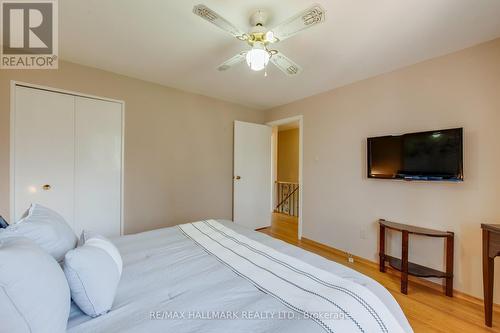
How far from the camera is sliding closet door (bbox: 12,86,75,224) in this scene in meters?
2.23

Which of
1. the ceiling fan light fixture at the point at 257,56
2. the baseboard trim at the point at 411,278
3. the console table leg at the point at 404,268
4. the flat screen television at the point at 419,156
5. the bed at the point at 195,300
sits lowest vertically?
the baseboard trim at the point at 411,278

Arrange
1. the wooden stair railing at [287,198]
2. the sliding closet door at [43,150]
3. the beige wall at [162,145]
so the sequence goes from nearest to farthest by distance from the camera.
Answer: the sliding closet door at [43,150], the beige wall at [162,145], the wooden stair railing at [287,198]

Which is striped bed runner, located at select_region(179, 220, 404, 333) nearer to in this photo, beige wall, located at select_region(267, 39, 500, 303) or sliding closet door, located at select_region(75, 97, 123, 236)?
beige wall, located at select_region(267, 39, 500, 303)

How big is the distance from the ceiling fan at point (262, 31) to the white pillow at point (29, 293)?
1420 millimetres

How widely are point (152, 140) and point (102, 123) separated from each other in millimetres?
610

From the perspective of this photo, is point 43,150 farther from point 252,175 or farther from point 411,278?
point 411,278

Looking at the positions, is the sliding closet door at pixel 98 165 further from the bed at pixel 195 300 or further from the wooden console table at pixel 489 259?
the wooden console table at pixel 489 259

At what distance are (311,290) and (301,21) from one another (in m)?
1.56

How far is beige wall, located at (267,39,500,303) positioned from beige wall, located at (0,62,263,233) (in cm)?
151

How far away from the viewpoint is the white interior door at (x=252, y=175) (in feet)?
12.9

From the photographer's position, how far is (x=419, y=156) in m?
2.27

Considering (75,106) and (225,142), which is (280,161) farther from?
(75,106)

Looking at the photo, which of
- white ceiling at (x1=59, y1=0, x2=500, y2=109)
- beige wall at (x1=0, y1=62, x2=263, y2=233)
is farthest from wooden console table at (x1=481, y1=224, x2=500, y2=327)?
beige wall at (x1=0, y1=62, x2=263, y2=233)

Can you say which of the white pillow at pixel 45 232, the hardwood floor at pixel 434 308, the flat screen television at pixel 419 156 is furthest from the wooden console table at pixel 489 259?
the white pillow at pixel 45 232
